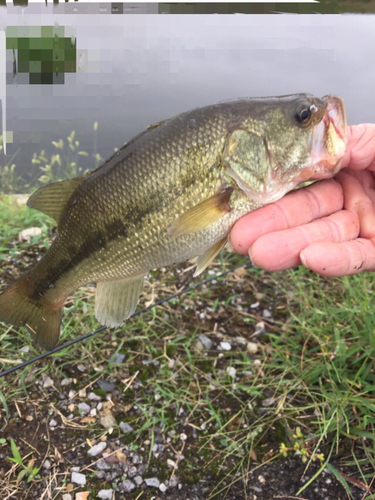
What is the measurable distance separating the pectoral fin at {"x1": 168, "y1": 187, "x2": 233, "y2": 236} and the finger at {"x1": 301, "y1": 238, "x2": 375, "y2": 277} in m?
0.40

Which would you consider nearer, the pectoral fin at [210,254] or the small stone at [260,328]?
the pectoral fin at [210,254]

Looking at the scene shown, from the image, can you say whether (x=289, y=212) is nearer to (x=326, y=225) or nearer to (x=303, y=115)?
(x=326, y=225)

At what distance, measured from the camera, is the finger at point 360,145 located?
81.7 inches

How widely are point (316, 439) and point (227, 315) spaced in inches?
41.6

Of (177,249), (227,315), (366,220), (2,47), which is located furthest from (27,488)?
(2,47)

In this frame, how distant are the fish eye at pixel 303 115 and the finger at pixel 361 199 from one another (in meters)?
0.63

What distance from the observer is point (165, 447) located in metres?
2.42

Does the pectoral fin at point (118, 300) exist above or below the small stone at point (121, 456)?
above

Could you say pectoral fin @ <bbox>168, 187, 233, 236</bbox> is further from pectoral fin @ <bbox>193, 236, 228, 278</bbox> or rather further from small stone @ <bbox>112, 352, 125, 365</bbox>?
small stone @ <bbox>112, 352, 125, 365</bbox>

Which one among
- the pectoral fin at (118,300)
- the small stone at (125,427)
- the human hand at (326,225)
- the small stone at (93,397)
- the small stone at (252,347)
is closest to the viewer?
the human hand at (326,225)

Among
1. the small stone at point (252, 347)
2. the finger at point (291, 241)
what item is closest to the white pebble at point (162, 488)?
the small stone at point (252, 347)

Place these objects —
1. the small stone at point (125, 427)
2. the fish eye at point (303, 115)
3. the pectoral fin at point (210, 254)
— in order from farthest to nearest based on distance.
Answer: the small stone at point (125, 427), the pectoral fin at point (210, 254), the fish eye at point (303, 115)

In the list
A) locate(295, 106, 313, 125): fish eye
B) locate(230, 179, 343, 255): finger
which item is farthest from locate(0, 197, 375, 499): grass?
locate(295, 106, 313, 125): fish eye

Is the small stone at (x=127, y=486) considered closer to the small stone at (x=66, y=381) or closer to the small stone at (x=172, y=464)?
the small stone at (x=172, y=464)
